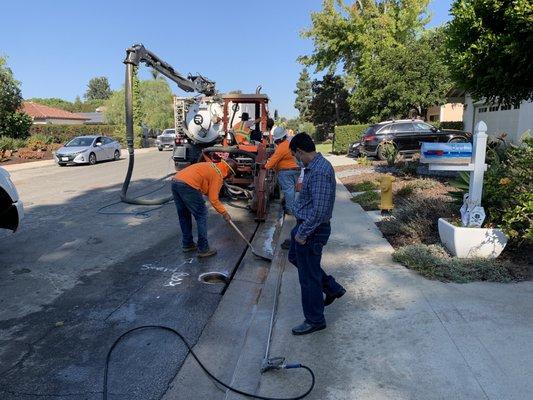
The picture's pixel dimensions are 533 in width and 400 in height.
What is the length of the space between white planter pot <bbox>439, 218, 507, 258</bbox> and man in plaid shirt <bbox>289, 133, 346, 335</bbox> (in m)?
2.33

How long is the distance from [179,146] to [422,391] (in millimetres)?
10307

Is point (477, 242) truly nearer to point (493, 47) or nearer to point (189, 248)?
point (189, 248)

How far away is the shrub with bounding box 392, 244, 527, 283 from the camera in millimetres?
5141

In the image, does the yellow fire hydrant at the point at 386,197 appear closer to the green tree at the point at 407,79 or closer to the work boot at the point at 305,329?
the work boot at the point at 305,329

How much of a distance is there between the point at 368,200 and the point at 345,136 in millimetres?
17201

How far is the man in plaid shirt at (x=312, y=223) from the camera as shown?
389 centimetres

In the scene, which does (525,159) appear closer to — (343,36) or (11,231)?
(11,231)

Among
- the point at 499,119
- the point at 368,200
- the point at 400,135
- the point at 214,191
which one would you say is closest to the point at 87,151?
the point at 400,135

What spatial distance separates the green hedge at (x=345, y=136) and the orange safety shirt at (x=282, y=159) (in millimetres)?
18767

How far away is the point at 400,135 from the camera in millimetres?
18344

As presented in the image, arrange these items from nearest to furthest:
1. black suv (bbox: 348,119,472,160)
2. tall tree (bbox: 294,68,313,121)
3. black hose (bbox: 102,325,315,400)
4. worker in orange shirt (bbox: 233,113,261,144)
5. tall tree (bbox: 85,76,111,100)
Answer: black hose (bbox: 102,325,315,400) → worker in orange shirt (bbox: 233,113,261,144) → black suv (bbox: 348,119,472,160) → tall tree (bbox: 294,68,313,121) → tall tree (bbox: 85,76,111,100)

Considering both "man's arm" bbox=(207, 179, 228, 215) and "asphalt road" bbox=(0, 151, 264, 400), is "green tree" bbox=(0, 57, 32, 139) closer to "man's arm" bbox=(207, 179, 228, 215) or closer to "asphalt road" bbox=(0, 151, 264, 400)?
"asphalt road" bbox=(0, 151, 264, 400)

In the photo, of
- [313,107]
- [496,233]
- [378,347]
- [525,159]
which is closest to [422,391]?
[378,347]

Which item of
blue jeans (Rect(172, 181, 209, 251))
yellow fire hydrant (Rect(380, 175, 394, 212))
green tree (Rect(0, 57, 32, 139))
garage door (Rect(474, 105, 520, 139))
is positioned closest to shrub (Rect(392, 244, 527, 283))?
blue jeans (Rect(172, 181, 209, 251))
